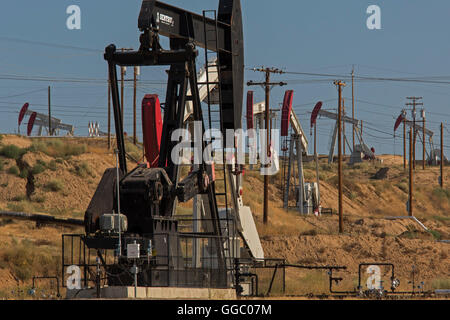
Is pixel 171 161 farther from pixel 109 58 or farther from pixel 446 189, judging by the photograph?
pixel 446 189

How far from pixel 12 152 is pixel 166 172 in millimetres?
34185

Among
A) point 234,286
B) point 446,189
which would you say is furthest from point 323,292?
point 446,189

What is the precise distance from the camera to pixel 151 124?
764 inches

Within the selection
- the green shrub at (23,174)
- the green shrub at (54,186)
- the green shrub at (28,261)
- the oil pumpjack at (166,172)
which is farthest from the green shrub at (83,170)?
the oil pumpjack at (166,172)

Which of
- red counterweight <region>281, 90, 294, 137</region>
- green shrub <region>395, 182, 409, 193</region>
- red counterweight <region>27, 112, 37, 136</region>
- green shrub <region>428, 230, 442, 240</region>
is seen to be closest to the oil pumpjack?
red counterweight <region>281, 90, 294, 137</region>

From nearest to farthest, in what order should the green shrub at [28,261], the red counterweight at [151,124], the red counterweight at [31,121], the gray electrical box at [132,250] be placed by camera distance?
the gray electrical box at [132,250], the red counterweight at [151,124], the green shrub at [28,261], the red counterweight at [31,121]

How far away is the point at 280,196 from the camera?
64500 millimetres

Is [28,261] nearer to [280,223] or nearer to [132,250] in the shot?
[132,250]

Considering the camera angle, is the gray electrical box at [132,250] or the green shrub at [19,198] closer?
the gray electrical box at [132,250]

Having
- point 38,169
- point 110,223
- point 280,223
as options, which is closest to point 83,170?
point 38,169

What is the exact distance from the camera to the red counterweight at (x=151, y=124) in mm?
19328

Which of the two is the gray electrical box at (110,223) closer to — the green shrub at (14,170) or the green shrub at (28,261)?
the green shrub at (28,261)

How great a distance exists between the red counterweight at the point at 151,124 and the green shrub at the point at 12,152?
32.1 metres
